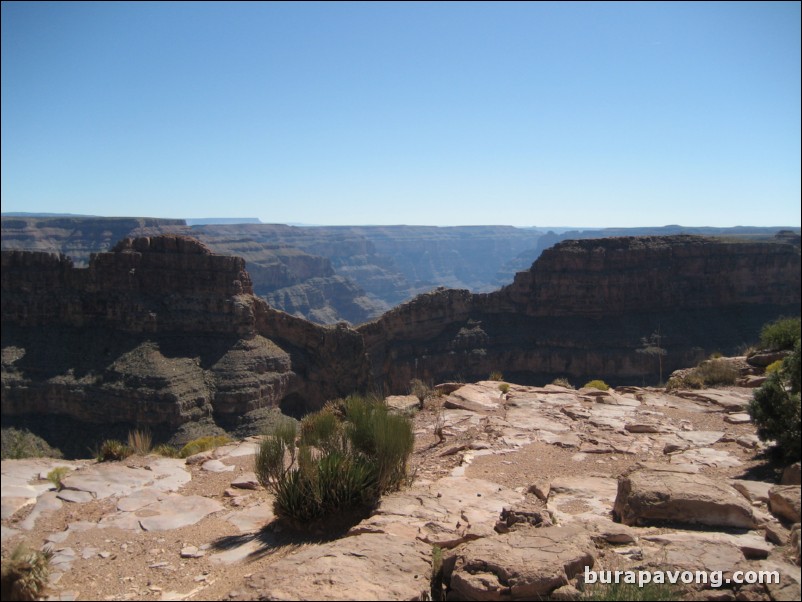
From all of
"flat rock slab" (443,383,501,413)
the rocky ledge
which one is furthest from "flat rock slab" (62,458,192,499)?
"flat rock slab" (443,383,501,413)

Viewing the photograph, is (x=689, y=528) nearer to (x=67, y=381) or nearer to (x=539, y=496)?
(x=539, y=496)

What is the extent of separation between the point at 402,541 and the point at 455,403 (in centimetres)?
864

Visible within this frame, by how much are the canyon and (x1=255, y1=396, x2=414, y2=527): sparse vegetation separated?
3658 cm

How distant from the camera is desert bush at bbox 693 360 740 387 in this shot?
55.3ft

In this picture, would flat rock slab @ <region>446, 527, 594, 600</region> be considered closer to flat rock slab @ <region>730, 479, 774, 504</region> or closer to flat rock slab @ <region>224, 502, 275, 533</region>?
flat rock slab @ <region>730, 479, 774, 504</region>

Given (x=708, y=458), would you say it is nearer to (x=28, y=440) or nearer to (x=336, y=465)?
(x=336, y=465)

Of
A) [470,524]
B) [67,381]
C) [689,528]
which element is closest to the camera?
[689,528]

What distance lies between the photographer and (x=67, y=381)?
4447cm

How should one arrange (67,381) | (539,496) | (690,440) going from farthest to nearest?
(67,381)
(690,440)
(539,496)

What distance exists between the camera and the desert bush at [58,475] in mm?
8727

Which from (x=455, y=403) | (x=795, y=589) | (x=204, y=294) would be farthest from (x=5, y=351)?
(x=795, y=589)

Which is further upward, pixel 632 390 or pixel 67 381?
pixel 632 390

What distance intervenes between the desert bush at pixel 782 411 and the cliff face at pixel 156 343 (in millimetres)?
40884

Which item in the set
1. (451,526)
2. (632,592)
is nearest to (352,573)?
(451,526)
